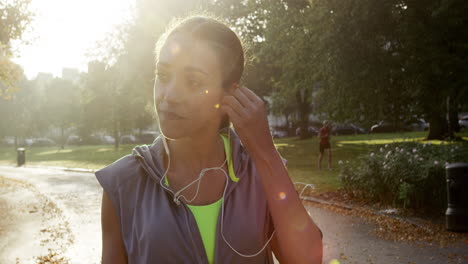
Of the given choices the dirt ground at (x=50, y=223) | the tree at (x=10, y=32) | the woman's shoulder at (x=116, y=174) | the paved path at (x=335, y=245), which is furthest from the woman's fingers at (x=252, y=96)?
the tree at (x=10, y=32)

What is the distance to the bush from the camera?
1052cm

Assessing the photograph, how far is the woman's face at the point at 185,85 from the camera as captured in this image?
2023 mm

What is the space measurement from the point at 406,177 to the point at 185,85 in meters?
9.72

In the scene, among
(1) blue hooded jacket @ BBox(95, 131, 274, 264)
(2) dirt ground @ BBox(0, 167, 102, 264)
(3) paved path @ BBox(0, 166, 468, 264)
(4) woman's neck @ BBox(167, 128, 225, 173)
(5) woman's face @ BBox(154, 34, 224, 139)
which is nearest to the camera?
(1) blue hooded jacket @ BBox(95, 131, 274, 264)

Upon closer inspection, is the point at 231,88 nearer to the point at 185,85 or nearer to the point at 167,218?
the point at 185,85

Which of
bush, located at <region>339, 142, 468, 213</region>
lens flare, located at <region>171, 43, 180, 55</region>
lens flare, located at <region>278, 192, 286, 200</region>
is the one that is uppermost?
lens flare, located at <region>171, 43, 180, 55</region>

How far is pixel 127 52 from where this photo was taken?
113 feet

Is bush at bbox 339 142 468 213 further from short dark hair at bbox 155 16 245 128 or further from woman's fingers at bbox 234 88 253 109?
Answer: woman's fingers at bbox 234 88 253 109

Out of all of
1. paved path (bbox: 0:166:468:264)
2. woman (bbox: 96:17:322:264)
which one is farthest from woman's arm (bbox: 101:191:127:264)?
paved path (bbox: 0:166:468:264)

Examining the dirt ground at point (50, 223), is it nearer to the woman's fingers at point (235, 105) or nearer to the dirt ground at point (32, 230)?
the dirt ground at point (32, 230)

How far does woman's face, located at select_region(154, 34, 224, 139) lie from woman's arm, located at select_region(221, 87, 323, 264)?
0.13 m

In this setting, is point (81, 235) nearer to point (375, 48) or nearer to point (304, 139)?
point (375, 48)

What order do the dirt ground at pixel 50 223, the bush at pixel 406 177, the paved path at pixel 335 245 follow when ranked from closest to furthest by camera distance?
the paved path at pixel 335 245 → the dirt ground at pixel 50 223 → the bush at pixel 406 177

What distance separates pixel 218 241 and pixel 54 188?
18.0m
